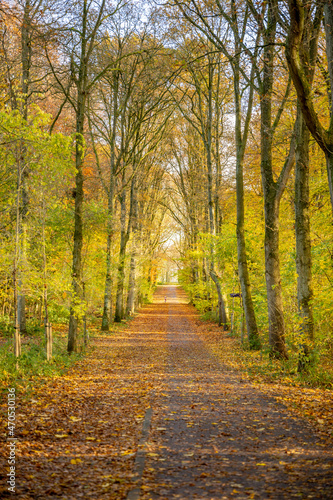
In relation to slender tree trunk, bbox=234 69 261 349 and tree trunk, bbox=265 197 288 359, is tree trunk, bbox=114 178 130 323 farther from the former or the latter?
tree trunk, bbox=265 197 288 359

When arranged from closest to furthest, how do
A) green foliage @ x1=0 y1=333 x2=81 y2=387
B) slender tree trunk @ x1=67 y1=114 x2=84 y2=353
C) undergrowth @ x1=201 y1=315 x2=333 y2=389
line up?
green foliage @ x1=0 y1=333 x2=81 y2=387, undergrowth @ x1=201 y1=315 x2=333 y2=389, slender tree trunk @ x1=67 y1=114 x2=84 y2=353

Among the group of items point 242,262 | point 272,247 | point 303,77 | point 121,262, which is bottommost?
point 242,262

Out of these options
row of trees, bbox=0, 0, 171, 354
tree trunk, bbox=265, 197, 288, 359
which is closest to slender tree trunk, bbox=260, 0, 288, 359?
tree trunk, bbox=265, 197, 288, 359

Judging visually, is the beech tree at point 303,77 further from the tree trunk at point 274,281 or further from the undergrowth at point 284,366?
the tree trunk at point 274,281

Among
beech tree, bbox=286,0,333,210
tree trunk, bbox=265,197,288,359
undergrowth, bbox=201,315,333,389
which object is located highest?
beech tree, bbox=286,0,333,210

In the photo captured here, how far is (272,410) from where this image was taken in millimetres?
6535

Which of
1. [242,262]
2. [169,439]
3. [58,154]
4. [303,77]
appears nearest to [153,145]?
[242,262]

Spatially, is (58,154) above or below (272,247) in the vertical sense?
above

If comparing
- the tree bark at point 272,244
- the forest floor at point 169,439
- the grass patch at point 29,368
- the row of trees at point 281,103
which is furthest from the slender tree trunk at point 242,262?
the grass patch at point 29,368

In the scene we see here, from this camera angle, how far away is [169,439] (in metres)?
5.32

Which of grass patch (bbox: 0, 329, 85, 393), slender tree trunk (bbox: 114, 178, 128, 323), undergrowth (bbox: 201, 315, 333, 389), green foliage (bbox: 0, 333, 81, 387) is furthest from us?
slender tree trunk (bbox: 114, 178, 128, 323)

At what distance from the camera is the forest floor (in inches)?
152

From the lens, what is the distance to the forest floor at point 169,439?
3850 millimetres

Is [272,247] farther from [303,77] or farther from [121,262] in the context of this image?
[121,262]
